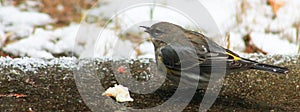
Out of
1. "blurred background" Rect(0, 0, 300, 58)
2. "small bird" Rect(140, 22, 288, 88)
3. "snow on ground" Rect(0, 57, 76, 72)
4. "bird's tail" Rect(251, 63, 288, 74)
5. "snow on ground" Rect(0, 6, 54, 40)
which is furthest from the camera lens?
"snow on ground" Rect(0, 6, 54, 40)

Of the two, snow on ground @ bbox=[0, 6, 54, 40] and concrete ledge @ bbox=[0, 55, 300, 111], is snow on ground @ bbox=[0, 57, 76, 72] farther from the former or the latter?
snow on ground @ bbox=[0, 6, 54, 40]

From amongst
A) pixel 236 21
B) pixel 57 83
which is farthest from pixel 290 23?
pixel 57 83

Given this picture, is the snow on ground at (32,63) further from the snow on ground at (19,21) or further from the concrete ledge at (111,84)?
the snow on ground at (19,21)

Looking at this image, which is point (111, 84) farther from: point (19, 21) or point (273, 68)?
point (19, 21)

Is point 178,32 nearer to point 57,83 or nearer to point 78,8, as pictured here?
point 57,83

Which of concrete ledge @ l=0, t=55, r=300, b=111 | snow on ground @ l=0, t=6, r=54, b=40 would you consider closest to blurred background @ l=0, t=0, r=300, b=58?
snow on ground @ l=0, t=6, r=54, b=40

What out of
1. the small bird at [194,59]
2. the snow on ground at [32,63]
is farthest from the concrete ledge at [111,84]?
the small bird at [194,59]

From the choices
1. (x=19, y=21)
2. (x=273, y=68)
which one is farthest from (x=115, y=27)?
(x=273, y=68)

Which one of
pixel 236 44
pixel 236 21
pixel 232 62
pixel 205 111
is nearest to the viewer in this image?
pixel 205 111
